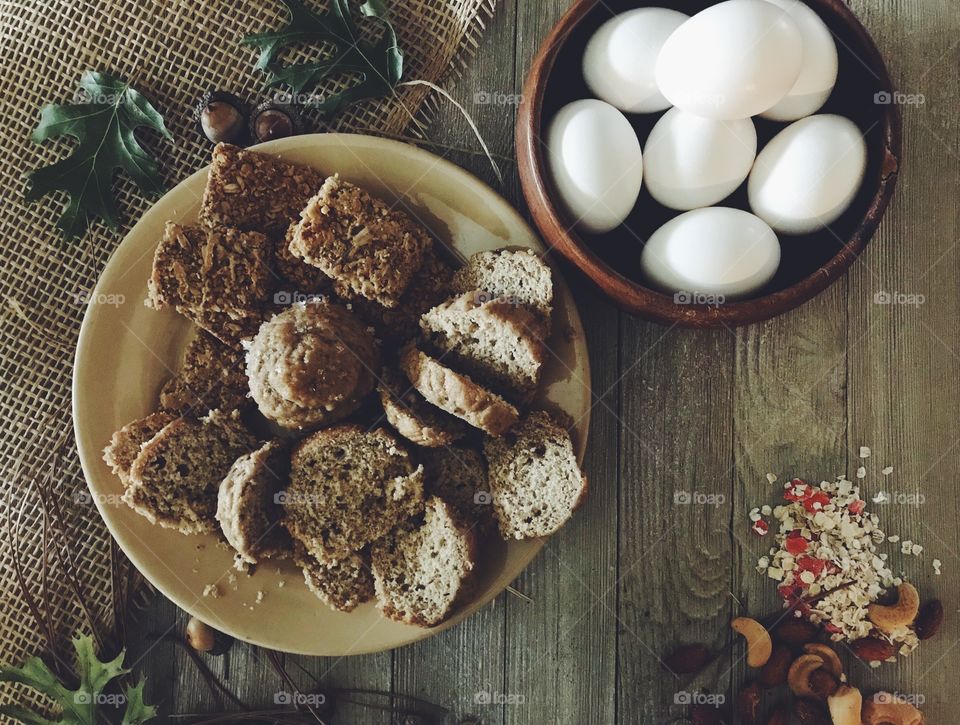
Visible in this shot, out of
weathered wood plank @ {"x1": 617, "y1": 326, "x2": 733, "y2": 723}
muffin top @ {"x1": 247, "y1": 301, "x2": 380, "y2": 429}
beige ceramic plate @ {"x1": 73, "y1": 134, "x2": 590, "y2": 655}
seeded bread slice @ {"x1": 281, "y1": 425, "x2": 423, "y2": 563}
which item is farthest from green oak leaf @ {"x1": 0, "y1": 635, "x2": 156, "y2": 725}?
weathered wood plank @ {"x1": 617, "y1": 326, "x2": 733, "y2": 723}

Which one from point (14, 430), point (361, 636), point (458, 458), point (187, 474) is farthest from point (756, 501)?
point (14, 430)

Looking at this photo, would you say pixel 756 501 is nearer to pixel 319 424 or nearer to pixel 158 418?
pixel 319 424

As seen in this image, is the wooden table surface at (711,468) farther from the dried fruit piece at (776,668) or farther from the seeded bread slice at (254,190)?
the seeded bread slice at (254,190)

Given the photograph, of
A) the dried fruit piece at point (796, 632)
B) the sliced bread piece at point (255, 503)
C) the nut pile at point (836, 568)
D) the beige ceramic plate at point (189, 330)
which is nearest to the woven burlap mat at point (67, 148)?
the beige ceramic plate at point (189, 330)

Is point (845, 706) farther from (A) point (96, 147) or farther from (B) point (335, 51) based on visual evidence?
(A) point (96, 147)

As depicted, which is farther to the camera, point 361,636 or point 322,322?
point 361,636

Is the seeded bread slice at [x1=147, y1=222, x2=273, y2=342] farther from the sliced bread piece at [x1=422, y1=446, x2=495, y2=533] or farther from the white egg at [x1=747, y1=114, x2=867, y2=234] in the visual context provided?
the white egg at [x1=747, y1=114, x2=867, y2=234]
